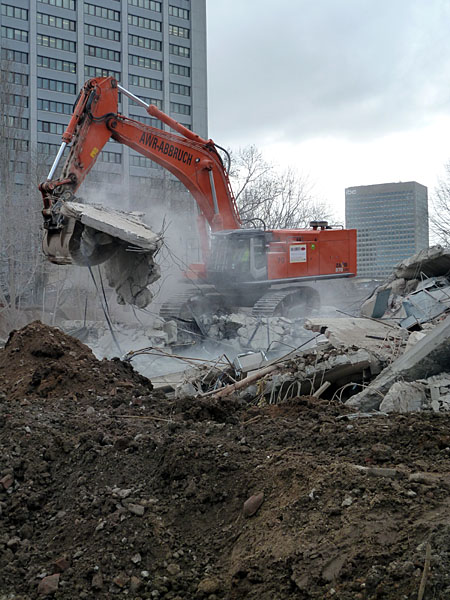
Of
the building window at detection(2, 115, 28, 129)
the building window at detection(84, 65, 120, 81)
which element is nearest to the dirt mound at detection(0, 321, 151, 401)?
the building window at detection(2, 115, 28, 129)

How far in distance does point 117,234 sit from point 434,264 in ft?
25.1

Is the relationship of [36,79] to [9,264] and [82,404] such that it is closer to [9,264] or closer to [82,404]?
[9,264]

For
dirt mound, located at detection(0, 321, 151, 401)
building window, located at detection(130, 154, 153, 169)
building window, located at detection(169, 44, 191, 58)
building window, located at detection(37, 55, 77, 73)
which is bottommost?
dirt mound, located at detection(0, 321, 151, 401)

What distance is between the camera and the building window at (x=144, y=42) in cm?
5281

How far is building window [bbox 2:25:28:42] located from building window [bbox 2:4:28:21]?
944 mm

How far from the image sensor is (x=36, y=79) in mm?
48781

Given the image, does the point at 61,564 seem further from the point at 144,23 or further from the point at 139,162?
the point at 144,23

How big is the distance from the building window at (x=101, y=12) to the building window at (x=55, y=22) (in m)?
1.69

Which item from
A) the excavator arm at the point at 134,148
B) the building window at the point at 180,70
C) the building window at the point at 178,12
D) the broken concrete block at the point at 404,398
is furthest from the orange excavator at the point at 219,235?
the building window at the point at 178,12

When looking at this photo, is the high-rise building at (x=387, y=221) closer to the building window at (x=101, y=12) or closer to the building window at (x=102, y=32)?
the building window at (x=102, y=32)

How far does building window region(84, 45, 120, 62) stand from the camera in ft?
168

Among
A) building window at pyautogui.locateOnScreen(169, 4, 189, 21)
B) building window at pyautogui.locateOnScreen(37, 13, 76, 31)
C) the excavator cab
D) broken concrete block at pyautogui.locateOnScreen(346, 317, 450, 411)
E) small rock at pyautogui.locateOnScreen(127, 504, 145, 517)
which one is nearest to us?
small rock at pyautogui.locateOnScreen(127, 504, 145, 517)

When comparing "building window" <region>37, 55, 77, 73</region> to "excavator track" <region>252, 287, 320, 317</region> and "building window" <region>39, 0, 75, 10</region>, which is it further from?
"excavator track" <region>252, 287, 320, 317</region>

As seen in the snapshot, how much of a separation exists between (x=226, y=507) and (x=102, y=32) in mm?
54789
